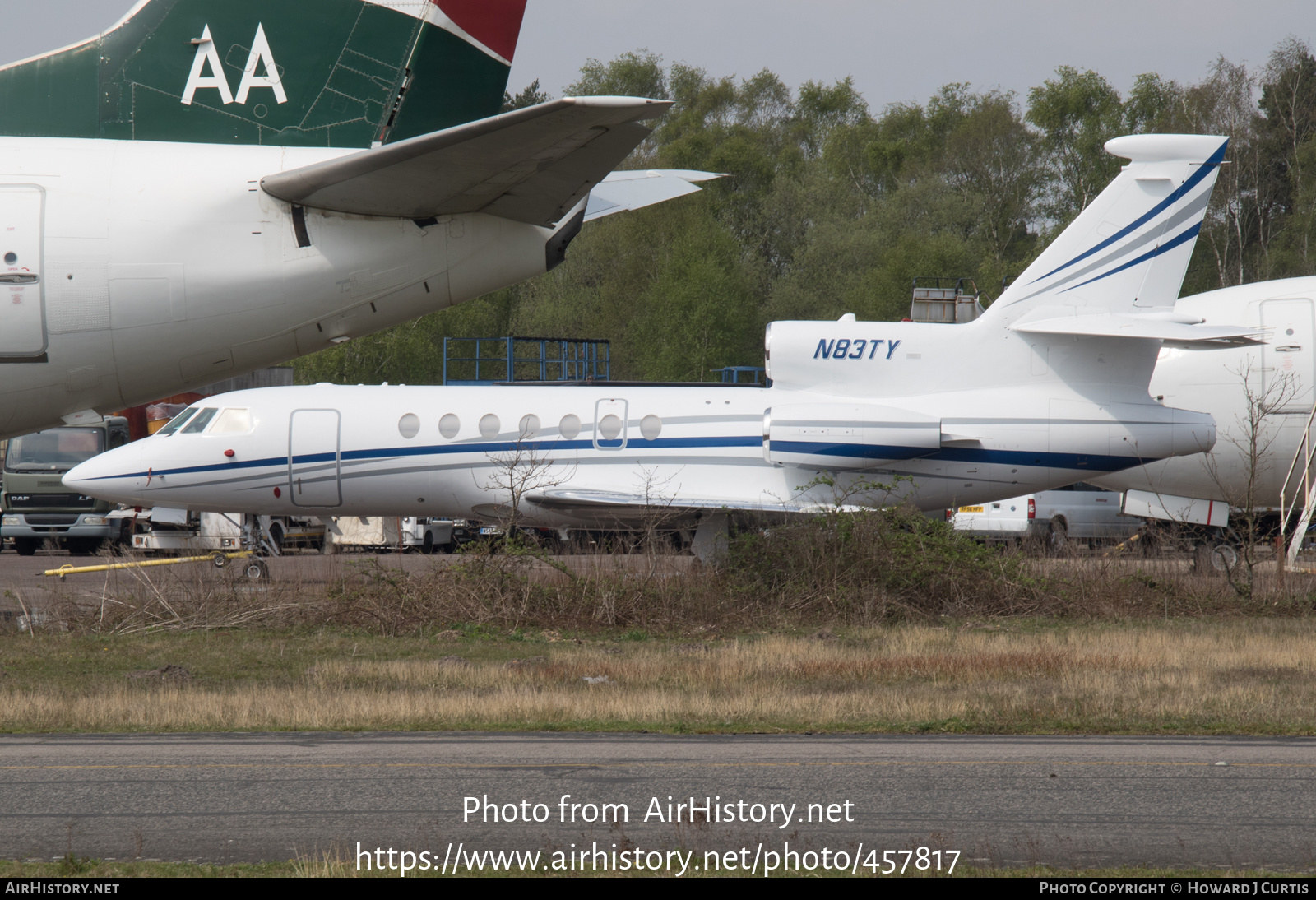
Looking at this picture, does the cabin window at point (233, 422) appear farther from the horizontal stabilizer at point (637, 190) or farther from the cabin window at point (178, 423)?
the horizontal stabilizer at point (637, 190)

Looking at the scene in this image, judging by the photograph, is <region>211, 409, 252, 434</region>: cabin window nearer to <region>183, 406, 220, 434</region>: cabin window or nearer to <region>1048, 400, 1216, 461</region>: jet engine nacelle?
<region>183, 406, 220, 434</region>: cabin window

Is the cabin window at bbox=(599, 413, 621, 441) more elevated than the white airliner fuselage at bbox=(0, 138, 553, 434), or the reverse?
the white airliner fuselage at bbox=(0, 138, 553, 434)

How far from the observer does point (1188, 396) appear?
21203mm

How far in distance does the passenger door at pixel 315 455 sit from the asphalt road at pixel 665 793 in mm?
A: 10837

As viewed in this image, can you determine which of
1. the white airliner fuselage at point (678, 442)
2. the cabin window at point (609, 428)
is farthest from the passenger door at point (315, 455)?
the cabin window at point (609, 428)

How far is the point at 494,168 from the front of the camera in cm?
873

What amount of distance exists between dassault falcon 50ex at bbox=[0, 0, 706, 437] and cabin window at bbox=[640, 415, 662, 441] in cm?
920

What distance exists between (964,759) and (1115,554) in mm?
11441

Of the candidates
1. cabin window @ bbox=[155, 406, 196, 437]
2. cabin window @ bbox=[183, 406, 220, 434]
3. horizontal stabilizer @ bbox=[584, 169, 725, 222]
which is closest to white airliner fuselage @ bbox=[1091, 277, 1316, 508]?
horizontal stabilizer @ bbox=[584, 169, 725, 222]

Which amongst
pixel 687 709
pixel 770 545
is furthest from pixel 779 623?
pixel 687 709

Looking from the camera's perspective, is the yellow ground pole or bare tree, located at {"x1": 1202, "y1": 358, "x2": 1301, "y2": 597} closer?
the yellow ground pole

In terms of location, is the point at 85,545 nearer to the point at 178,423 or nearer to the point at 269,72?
the point at 178,423

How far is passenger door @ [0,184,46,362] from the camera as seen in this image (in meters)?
8.97

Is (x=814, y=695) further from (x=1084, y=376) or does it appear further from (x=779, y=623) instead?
(x=1084, y=376)
